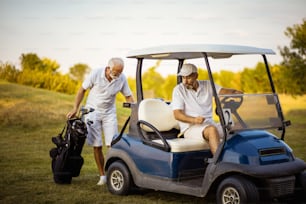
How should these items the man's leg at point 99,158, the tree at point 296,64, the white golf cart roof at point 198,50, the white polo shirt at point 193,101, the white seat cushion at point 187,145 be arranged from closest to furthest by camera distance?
the white golf cart roof at point 198,50, the white seat cushion at point 187,145, the white polo shirt at point 193,101, the man's leg at point 99,158, the tree at point 296,64

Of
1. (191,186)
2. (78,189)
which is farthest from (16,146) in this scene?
(191,186)

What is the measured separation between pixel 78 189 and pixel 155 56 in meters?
1.86

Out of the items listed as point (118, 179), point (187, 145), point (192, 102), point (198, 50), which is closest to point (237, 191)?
point (187, 145)

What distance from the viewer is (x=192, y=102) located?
622 centimetres

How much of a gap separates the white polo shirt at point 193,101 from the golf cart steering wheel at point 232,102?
425 mm

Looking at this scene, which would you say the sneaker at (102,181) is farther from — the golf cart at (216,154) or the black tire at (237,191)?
the black tire at (237,191)

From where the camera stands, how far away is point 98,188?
704cm

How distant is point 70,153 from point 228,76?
16.1m

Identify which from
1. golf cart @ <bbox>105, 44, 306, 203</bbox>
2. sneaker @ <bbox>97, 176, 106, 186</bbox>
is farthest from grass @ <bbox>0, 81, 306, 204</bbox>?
golf cart @ <bbox>105, 44, 306, 203</bbox>

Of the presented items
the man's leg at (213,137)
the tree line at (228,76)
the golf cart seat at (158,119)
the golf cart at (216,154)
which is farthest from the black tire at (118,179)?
the tree line at (228,76)

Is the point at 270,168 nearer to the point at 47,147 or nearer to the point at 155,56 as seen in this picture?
the point at 155,56

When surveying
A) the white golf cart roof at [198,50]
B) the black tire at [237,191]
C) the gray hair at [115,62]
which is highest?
the gray hair at [115,62]

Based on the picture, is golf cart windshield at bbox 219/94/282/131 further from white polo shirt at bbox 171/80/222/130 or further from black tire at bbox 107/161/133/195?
black tire at bbox 107/161/133/195

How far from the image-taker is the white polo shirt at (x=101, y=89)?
287 inches
